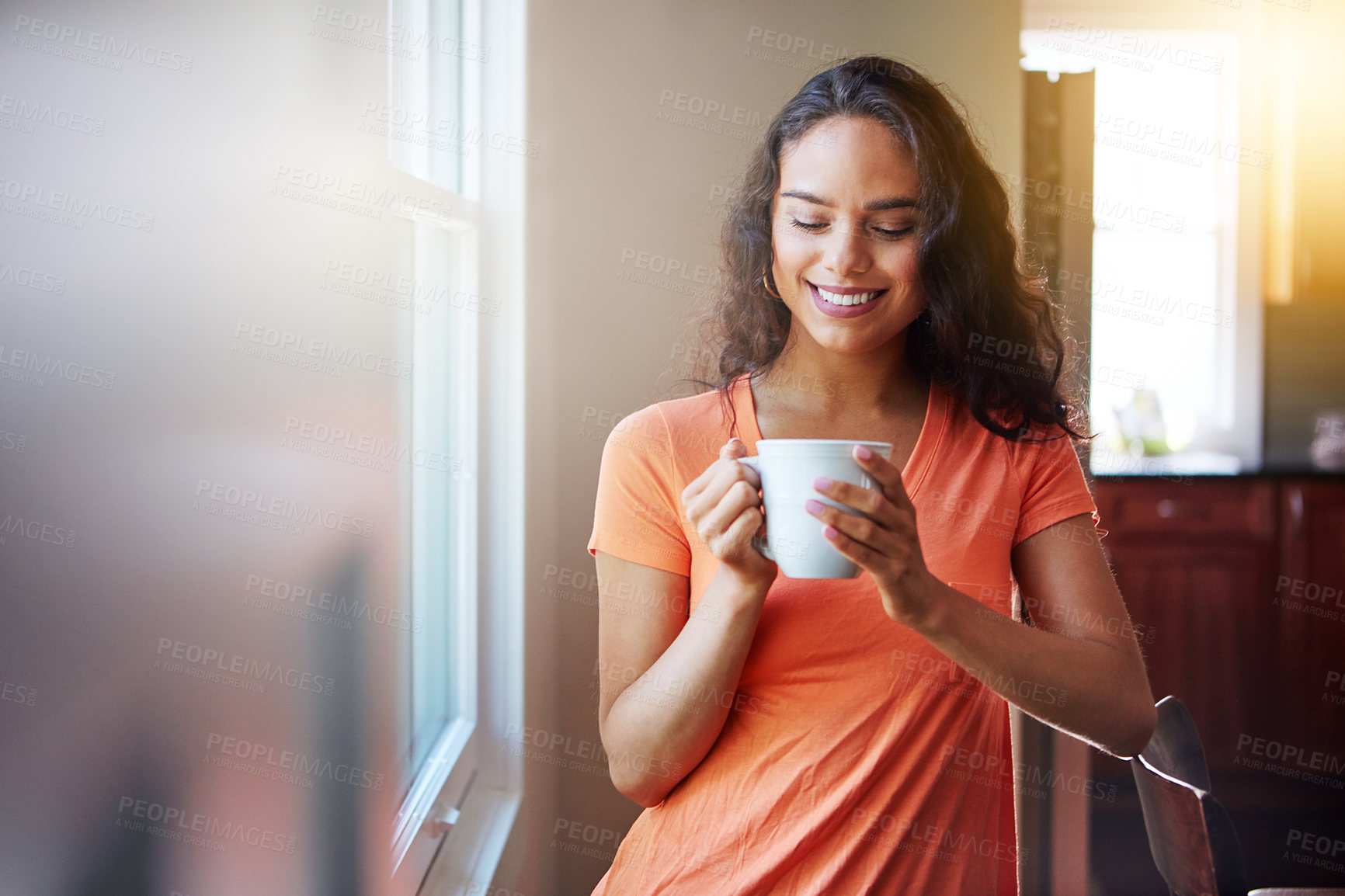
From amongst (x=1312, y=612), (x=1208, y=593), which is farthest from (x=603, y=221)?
(x=1312, y=612)

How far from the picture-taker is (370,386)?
0.94 m

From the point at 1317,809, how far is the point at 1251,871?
0.41 meters

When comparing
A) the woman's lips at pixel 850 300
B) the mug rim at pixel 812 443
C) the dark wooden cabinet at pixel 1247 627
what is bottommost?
the dark wooden cabinet at pixel 1247 627

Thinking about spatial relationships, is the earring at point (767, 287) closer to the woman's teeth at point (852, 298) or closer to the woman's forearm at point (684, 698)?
the woman's teeth at point (852, 298)

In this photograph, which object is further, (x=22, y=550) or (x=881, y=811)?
(x=881, y=811)

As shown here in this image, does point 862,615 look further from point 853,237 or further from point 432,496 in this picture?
point 432,496

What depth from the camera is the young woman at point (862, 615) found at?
0.86 metres

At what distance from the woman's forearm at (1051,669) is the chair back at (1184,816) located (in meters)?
0.09

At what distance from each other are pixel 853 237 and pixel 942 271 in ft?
0.53

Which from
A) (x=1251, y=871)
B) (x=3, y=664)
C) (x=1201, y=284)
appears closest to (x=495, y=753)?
(x=3, y=664)

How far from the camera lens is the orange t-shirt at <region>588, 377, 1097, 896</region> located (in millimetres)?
871

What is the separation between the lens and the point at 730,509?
→ 2.32 feet

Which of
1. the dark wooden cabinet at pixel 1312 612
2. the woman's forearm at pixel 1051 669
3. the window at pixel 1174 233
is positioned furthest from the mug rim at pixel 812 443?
the window at pixel 1174 233

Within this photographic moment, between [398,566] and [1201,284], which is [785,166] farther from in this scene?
[1201,284]
